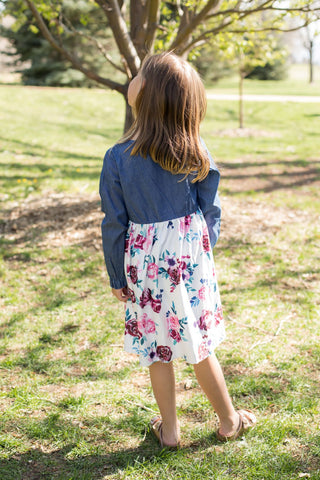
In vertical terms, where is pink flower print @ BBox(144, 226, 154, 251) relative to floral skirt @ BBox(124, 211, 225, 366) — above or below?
above

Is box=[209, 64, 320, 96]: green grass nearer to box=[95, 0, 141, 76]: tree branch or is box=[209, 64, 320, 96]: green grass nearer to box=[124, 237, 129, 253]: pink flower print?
box=[95, 0, 141, 76]: tree branch

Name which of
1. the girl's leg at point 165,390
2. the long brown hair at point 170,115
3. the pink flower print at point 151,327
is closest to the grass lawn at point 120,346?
the girl's leg at point 165,390

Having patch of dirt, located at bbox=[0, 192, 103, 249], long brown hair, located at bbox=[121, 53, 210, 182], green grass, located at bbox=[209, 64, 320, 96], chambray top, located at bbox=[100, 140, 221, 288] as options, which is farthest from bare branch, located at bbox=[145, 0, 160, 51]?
green grass, located at bbox=[209, 64, 320, 96]

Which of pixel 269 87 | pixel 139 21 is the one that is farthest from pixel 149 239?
pixel 269 87

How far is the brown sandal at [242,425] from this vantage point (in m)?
2.20

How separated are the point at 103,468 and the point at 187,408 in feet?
1.95

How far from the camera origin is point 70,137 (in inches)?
401

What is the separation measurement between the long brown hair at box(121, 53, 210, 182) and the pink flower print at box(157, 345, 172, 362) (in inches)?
30.1

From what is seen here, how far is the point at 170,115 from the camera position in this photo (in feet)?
5.92

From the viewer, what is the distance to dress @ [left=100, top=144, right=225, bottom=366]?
1880 millimetres

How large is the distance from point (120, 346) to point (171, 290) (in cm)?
132

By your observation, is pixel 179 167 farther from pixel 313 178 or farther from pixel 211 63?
pixel 211 63

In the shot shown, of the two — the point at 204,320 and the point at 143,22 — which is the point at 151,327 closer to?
the point at 204,320

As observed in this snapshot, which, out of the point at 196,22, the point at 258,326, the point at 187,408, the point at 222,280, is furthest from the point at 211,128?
the point at 187,408
